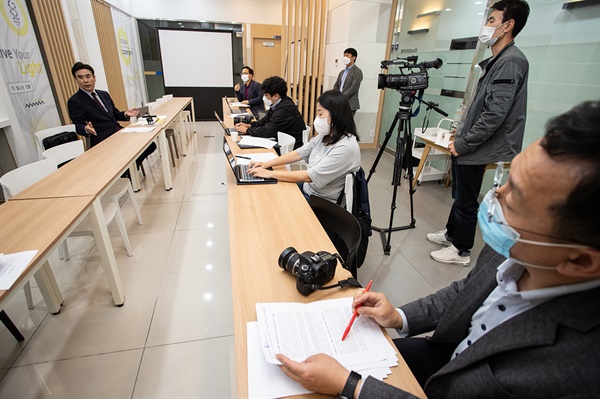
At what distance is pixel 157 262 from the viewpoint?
89.4 inches

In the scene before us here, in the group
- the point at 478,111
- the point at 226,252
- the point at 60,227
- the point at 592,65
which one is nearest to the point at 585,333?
the point at 60,227

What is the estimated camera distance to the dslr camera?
3.15ft

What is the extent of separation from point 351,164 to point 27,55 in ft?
12.6

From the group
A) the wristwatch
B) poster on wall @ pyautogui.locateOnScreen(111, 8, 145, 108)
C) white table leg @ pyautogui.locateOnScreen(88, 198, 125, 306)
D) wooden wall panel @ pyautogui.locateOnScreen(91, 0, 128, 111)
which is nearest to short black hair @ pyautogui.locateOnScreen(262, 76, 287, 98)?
white table leg @ pyautogui.locateOnScreen(88, 198, 125, 306)

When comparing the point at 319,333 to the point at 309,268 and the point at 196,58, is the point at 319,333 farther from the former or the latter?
the point at 196,58

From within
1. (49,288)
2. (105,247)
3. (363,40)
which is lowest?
(49,288)

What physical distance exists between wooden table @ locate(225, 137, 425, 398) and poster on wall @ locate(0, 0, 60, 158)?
285 centimetres

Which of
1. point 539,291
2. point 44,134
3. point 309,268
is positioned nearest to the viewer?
point 539,291

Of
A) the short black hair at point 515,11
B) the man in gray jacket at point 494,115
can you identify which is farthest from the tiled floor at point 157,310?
the short black hair at point 515,11

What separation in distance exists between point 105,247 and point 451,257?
2.49 metres

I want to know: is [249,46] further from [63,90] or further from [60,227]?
[60,227]

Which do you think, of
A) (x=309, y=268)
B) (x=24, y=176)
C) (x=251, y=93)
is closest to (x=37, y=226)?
(x=24, y=176)

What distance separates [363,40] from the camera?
4.91 m

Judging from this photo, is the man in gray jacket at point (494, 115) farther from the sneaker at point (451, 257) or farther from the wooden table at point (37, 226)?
the wooden table at point (37, 226)
